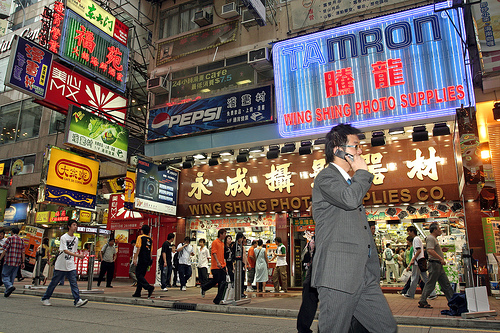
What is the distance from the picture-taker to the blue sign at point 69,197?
13355mm

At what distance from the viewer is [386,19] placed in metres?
12.5

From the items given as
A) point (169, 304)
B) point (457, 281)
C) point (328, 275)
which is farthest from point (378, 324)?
point (457, 281)

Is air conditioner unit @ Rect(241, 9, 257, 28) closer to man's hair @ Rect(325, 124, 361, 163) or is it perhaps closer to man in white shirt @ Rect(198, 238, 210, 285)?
man in white shirt @ Rect(198, 238, 210, 285)

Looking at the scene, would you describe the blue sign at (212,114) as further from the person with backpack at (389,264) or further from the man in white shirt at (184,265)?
the person with backpack at (389,264)

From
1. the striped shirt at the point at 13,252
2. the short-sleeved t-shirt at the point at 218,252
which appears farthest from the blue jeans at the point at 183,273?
the striped shirt at the point at 13,252

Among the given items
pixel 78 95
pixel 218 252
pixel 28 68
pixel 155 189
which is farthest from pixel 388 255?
pixel 28 68

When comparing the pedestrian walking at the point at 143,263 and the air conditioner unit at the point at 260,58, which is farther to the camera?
the air conditioner unit at the point at 260,58

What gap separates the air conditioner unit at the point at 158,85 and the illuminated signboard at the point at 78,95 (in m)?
1.54

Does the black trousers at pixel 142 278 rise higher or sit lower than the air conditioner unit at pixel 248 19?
lower

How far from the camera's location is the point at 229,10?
1617 centimetres

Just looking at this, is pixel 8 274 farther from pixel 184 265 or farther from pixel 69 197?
pixel 184 265

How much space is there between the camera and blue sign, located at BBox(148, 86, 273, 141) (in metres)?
14.5

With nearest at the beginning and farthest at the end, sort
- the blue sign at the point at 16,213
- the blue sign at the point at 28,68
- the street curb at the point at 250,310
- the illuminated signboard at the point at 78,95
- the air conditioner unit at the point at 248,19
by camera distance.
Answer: the street curb at the point at 250,310 < the blue sign at the point at 28,68 < the illuminated signboard at the point at 78,95 < the air conditioner unit at the point at 248,19 < the blue sign at the point at 16,213

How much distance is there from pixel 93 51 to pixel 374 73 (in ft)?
34.4
